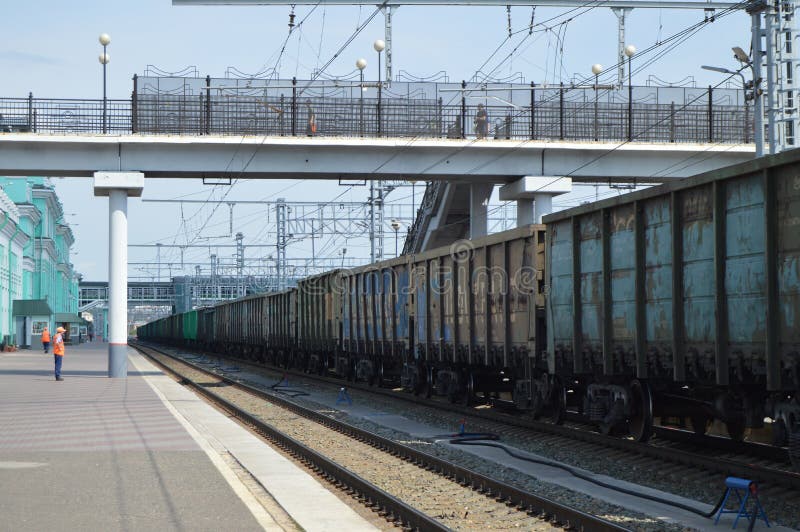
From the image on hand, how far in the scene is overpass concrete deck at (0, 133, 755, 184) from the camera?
1203 inches

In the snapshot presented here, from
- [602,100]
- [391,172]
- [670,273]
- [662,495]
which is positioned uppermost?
[602,100]

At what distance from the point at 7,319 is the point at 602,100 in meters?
49.7

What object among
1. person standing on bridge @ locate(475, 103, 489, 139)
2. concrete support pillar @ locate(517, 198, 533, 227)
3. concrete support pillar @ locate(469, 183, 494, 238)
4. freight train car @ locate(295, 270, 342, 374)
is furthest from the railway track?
concrete support pillar @ locate(469, 183, 494, 238)

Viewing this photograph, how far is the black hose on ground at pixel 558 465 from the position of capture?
31.4 ft

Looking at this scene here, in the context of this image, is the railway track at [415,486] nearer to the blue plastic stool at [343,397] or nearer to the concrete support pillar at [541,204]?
the blue plastic stool at [343,397]

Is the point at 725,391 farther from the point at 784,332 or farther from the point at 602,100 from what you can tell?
the point at 602,100

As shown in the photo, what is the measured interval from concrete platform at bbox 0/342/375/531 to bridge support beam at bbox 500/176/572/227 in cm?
1307

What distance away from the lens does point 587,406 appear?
1487 cm

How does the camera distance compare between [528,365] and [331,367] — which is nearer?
[528,365]

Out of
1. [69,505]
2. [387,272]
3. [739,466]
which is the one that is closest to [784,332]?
[739,466]

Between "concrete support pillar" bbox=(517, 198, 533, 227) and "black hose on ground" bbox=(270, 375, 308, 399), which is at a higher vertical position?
"concrete support pillar" bbox=(517, 198, 533, 227)

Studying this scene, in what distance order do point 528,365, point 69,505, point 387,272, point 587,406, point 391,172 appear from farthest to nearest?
1. point 391,172
2. point 387,272
3. point 528,365
4. point 587,406
5. point 69,505

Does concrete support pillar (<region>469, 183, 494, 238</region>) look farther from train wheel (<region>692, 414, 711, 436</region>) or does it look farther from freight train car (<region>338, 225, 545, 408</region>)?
train wheel (<region>692, 414, 711, 436</region>)

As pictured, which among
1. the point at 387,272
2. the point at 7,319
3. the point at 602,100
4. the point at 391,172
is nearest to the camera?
the point at 387,272
